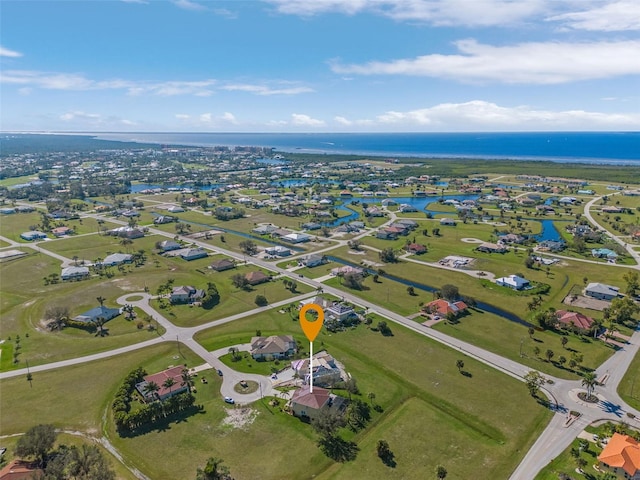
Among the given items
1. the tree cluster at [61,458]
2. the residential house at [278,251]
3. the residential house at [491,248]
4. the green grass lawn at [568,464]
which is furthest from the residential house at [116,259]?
the green grass lawn at [568,464]

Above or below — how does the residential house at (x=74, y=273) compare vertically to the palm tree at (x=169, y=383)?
below

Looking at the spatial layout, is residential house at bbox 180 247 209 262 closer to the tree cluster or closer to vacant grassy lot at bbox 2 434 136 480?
vacant grassy lot at bbox 2 434 136 480

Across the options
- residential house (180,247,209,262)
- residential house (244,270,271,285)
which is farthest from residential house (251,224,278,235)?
residential house (244,270,271,285)

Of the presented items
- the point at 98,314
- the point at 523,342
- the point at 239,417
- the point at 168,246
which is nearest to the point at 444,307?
the point at 523,342

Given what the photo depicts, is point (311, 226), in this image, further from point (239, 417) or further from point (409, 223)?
point (239, 417)

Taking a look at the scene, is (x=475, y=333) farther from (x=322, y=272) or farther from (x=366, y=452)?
(x=322, y=272)

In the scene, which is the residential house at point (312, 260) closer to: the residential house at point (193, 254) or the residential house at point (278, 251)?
the residential house at point (278, 251)
